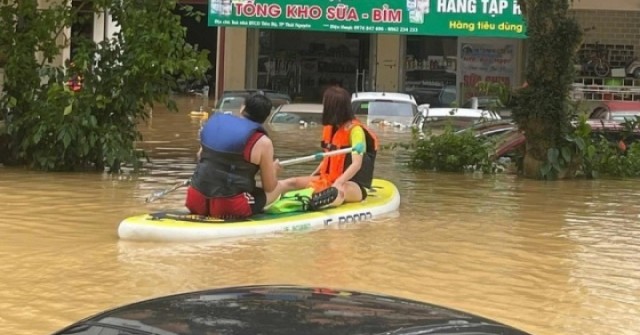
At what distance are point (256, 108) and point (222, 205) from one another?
954 mm

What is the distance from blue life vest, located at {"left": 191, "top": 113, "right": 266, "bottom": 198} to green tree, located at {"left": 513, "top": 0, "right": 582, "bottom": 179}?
761 centimetres

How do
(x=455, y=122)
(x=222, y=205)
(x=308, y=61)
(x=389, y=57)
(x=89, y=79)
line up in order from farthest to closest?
1. (x=308, y=61)
2. (x=389, y=57)
3. (x=455, y=122)
4. (x=89, y=79)
5. (x=222, y=205)

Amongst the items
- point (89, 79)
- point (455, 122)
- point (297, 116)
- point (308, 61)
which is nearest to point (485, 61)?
point (308, 61)

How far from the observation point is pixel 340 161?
Answer: 10719 millimetres

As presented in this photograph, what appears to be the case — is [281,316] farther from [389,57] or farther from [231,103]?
[389,57]

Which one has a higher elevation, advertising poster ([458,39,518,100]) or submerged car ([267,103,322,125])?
advertising poster ([458,39,518,100])

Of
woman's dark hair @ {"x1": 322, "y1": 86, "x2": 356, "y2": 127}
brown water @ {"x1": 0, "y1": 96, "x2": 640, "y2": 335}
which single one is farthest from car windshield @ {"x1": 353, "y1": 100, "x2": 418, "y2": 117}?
woman's dark hair @ {"x1": 322, "y1": 86, "x2": 356, "y2": 127}

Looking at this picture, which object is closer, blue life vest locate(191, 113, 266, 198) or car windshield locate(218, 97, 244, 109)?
blue life vest locate(191, 113, 266, 198)

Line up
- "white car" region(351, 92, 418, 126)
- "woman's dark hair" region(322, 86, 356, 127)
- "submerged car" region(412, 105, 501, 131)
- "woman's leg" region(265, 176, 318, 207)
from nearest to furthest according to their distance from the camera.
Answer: "woman's leg" region(265, 176, 318, 207) < "woman's dark hair" region(322, 86, 356, 127) < "submerged car" region(412, 105, 501, 131) < "white car" region(351, 92, 418, 126)

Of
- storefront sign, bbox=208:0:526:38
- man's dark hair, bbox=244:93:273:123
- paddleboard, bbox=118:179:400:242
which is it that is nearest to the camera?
paddleboard, bbox=118:179:400:242

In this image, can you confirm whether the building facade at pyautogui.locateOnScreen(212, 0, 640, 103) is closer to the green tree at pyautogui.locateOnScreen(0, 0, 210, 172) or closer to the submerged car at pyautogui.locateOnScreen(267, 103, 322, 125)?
the submerged car at pyautogui.locateOnScreen(267, 103, 322, 125)

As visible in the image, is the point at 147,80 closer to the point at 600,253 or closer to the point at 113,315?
the point at 600,253

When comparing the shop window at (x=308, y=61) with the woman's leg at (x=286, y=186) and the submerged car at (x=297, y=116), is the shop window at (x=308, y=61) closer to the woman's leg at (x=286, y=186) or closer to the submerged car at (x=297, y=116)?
the submerged car at (x=297, y=116)

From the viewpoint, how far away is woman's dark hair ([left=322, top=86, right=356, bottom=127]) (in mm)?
10336
